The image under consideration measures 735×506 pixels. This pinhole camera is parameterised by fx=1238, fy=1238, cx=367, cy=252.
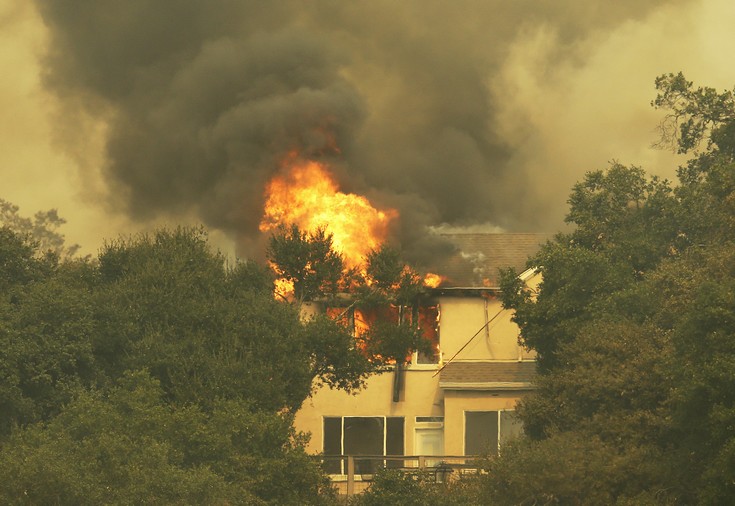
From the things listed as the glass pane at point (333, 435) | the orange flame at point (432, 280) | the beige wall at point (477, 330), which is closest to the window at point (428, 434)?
the beige wall at point (477, 330)

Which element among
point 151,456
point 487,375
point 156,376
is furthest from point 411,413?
point 151,456

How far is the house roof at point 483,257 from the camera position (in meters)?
48.8

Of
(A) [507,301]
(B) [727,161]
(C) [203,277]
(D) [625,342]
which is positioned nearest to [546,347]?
(A) [507,301]

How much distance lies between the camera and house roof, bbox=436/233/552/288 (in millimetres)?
48812

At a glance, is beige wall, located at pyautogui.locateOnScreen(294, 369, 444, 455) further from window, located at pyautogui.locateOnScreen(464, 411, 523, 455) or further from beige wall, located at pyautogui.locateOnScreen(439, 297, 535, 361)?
window, located at pyautogui.locateOnScreen(464, 411, 523, 455)

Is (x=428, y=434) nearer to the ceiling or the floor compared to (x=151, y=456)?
nearer to the ceiling

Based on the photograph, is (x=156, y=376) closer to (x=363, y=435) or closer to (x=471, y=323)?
(x=363, y=435)

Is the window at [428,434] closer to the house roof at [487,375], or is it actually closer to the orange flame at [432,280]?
the house roof at [487,375]

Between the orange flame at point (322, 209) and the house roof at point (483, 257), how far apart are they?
5773 mm

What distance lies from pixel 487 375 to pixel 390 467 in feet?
17.9

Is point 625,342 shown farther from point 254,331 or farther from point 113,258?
point 113,258

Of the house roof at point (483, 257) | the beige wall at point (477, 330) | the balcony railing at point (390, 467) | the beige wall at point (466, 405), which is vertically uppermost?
the house roof at point (483, 257)

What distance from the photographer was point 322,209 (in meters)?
42.8

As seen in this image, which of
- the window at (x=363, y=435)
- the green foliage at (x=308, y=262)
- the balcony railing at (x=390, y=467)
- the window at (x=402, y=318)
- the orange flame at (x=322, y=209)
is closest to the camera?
the balcony railing at (x=390, y=467)
